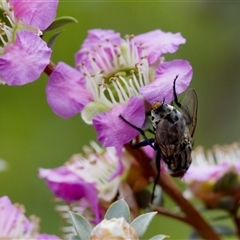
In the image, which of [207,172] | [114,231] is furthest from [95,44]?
[114,231]

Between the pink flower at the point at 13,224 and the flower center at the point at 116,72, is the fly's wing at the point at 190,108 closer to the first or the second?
the flower center at the point at 116,72

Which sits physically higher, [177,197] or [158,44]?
[158,44]

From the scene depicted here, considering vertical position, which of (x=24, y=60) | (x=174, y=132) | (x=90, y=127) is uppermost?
(x=24, y=60)

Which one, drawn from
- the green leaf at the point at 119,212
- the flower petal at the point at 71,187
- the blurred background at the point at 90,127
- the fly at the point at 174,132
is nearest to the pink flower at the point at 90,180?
the flower petal at the point at 71,187

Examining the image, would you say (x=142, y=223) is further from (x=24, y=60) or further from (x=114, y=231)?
(x=24, y=60)

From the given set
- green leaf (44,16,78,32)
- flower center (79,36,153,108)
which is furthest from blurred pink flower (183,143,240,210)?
green leaf (44,16,78,32)

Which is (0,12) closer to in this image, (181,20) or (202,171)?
(202,171)
